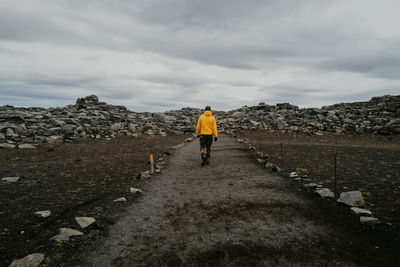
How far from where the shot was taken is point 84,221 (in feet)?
16.3

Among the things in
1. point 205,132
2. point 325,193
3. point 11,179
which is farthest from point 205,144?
point 11,179

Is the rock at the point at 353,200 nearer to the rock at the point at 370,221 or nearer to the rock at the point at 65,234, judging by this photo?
the rock at the point at 370,221

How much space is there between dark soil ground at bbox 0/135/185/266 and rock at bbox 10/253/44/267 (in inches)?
6.0

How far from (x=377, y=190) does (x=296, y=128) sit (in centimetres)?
2221

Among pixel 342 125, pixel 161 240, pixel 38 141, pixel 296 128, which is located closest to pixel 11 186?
pixel 161 240

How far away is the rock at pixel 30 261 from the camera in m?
3.50

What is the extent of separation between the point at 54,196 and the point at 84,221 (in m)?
2.49

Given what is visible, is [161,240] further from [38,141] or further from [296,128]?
[296,128]

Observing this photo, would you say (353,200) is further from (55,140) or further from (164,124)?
(164,124)

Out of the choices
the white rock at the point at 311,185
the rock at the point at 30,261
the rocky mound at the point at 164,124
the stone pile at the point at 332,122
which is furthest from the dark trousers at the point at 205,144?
the stone pile at the point at 332,122

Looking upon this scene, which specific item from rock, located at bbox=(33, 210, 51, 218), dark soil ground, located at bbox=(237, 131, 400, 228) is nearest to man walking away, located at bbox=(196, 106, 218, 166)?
dark soil ground, located at bbox=(237, 131, 400, 228)

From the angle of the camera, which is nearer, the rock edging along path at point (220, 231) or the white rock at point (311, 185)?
the rock edging along path at point (220, 231)

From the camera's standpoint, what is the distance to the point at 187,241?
435 cm

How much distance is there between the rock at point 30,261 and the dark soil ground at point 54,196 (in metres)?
0.15
